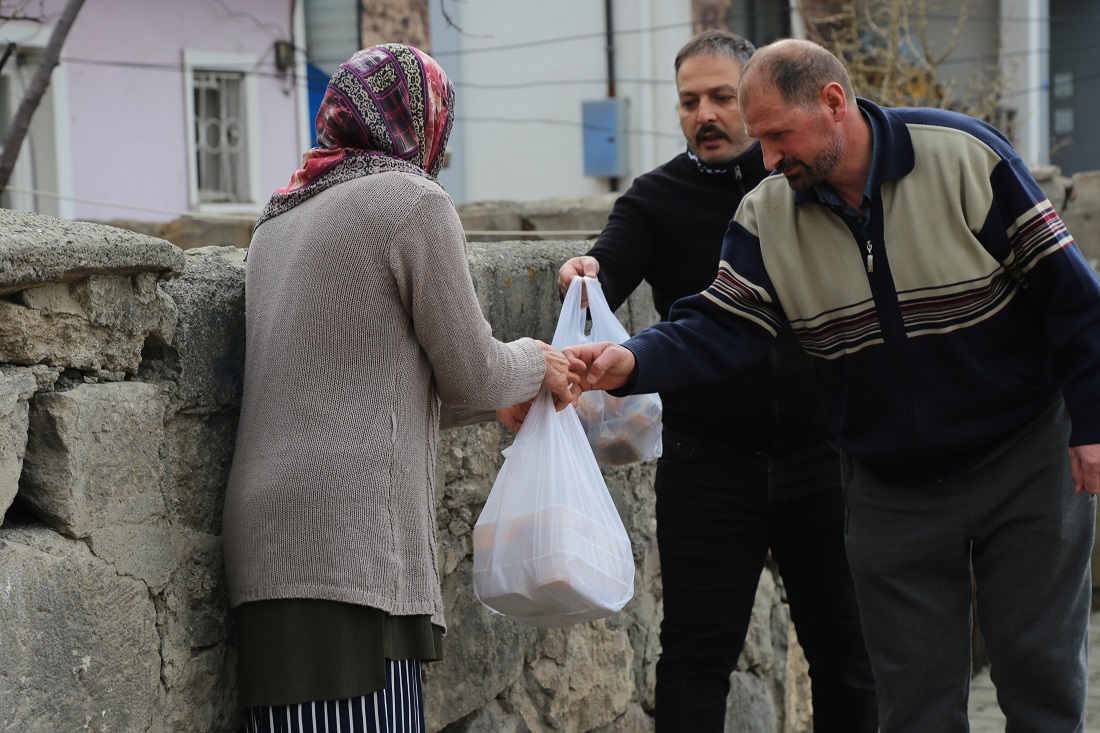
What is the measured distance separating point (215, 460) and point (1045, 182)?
17.3ft

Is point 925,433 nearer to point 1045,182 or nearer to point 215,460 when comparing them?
point 215,460

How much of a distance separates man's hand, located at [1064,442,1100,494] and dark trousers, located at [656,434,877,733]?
752 millimetres

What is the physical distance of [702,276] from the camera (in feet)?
11.0

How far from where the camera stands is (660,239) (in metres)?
3.42

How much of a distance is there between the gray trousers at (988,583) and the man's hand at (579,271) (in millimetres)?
798

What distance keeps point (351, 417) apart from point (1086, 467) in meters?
1.38

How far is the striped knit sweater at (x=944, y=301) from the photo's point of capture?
2.62 metres

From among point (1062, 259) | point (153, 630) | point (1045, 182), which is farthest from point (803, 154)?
point (1045, 182)

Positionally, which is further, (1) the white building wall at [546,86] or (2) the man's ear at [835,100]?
(1) the white building wall at [546,86]

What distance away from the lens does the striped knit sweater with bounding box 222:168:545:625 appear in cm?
224

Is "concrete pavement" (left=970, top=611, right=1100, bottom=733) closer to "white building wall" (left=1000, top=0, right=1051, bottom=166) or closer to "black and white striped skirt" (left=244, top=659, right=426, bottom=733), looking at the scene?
"black and white striped skirt" (left=244, top=659, right=426, bottom=733)

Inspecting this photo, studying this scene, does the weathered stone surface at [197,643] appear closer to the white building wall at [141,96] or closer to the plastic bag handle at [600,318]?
the plastic bag handle at [600,318]

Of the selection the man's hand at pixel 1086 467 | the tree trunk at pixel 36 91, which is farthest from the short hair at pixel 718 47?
the tree trunk at pixel 36 91

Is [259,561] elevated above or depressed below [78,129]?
below
